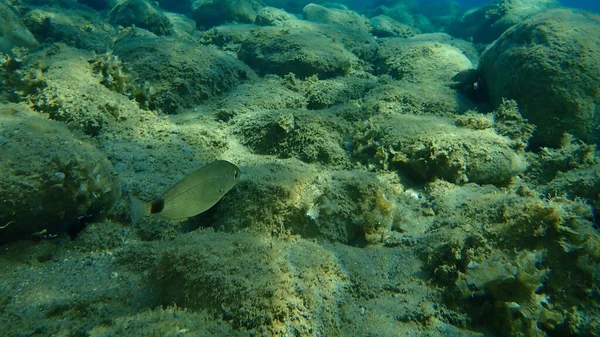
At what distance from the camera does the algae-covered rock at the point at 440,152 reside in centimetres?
388

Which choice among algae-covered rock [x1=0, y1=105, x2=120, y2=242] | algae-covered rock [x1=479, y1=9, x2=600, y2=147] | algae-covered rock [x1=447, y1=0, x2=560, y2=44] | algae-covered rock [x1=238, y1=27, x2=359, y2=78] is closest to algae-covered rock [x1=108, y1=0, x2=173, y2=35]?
algae-covered rock [x1=238, y1=27, x2=359, y2=78]

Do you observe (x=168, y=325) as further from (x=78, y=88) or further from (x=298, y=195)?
(x=78, y=88)

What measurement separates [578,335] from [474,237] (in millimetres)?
898

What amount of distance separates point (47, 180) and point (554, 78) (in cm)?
625

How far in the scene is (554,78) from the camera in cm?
466

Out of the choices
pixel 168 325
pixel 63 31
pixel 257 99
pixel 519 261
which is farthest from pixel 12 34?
pixel 519 261

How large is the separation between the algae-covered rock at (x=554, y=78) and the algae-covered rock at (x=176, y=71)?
180 inches

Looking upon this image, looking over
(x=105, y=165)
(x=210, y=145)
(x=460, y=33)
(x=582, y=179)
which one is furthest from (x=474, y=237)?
(x=460, y=33)

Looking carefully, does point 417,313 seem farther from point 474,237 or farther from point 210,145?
point 210,145

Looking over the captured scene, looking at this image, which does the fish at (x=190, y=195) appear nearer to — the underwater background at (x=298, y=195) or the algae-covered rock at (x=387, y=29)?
the underwater background at (x=298, y=195)

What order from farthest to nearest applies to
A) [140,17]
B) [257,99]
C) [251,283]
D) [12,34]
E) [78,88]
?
[140,17] → [12,34] → [257,99] → [78,88] → [251,283]

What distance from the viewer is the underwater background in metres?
2.13

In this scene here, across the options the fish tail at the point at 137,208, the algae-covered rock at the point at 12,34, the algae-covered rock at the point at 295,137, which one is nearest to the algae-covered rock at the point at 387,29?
the algae-covered rock at the point at 295,137

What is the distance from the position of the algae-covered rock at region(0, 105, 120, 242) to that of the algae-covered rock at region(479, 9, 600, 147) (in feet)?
18.3
